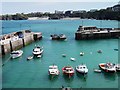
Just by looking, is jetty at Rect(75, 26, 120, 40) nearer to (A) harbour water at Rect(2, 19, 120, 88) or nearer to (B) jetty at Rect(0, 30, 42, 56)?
(B) jetty at Rect(0, 30, 42, 56)

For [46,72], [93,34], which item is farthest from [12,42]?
[93,34]

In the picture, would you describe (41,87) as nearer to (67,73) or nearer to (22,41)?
(67,73)

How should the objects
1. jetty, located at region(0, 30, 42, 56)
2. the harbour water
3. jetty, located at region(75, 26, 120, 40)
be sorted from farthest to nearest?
1. jetty, located at region(75, 26, 120, 40)
2. jetty, located at region(0, 30, 42, 56)
3. the harbour water

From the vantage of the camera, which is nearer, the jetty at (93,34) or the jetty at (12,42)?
the jetty at (12,42)

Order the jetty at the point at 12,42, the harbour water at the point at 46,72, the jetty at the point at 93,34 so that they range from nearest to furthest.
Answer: the harbour water at the point at 46,72, the jetty at the point at 12,42, the jetty at the point at 93,34

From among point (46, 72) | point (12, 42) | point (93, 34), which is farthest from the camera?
point (93, 34)

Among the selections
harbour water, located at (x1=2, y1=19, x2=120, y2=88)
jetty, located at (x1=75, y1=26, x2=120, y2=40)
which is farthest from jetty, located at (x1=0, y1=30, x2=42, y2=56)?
jetty, located at (x1=75, y1=26, x2=120, y2=40)

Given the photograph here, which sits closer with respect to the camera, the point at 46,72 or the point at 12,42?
the point at 46,72

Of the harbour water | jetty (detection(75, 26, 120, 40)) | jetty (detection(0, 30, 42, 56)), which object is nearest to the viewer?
the harbour water

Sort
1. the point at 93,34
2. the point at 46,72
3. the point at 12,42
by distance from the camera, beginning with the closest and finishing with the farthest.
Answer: the point at 46,72, the point at 12,42, the point at 93,34

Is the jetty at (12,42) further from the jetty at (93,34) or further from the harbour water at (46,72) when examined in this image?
the jetty at (93,34)

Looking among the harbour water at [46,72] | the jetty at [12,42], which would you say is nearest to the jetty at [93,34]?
the jetty at [12,42]

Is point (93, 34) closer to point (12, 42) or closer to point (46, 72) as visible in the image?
point (12, 42)

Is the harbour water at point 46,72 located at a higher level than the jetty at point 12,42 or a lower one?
lower
